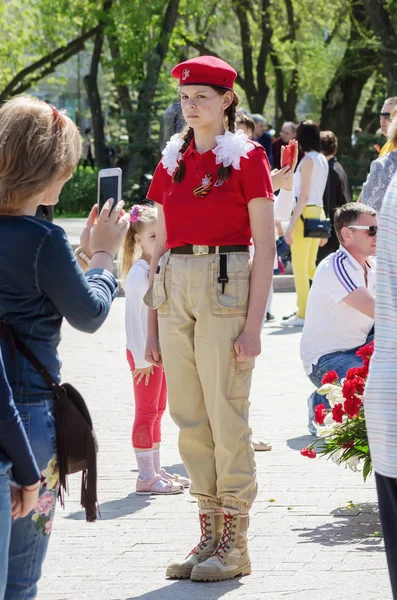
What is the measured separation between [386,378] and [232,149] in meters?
1.96

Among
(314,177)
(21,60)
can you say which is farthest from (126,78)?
(314,177)

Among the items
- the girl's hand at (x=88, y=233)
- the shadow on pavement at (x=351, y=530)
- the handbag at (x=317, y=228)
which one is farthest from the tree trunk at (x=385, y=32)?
the girl's hand at (x=88, y=233)

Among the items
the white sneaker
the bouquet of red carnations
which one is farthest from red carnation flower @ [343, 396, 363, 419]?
the white sneaker

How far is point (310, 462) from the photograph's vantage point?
6.80 m

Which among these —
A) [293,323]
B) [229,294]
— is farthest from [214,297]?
[293,323]

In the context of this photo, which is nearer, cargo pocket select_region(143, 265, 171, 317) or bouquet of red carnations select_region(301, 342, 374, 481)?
cargo pocket select_region(143, 265, 171, 317)

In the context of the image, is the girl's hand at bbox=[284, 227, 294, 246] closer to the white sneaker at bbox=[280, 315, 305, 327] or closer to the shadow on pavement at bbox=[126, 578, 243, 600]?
the white sneaker at bbox=[280, 315, 305, 327]

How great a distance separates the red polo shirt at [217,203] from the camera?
4656mm

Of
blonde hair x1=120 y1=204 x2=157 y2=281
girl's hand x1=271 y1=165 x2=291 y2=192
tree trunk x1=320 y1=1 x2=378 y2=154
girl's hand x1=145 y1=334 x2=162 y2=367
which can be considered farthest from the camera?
tree trunk x1=320 y1=1 x2=378 y2=154

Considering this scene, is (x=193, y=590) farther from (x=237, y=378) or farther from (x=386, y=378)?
(x=386, y=378)

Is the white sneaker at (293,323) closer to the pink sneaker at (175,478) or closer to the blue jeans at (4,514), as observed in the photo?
the pink sneaker at (175,478)

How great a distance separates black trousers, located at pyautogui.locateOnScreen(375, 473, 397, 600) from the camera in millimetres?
2961

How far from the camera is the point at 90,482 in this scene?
3.45 m

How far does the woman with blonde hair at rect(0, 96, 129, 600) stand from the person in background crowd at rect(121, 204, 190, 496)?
2847 mm
